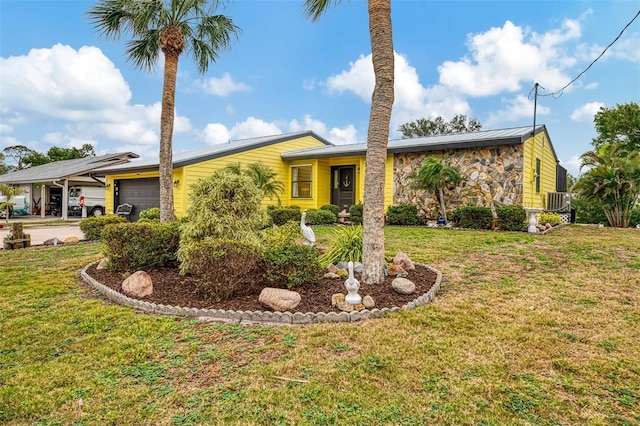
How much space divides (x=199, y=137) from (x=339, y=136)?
1008cm

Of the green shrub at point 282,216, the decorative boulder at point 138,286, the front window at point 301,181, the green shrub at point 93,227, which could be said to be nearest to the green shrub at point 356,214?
the green shrub at point 282,216

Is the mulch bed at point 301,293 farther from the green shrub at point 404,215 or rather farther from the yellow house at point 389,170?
the green shrub at point 404,215

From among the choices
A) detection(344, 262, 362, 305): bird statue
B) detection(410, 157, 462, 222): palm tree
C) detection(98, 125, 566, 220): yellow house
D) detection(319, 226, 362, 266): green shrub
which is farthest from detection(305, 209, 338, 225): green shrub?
detection(344, 262, 362, 305): bird statue

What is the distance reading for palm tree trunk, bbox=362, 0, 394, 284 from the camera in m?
4.31

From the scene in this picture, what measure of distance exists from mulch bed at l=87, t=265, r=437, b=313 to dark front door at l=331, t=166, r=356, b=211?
33.1ft

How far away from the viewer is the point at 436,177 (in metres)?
11.1

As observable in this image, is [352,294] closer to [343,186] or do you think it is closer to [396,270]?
[396,270]

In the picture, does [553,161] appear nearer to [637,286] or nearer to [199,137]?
[637,286]

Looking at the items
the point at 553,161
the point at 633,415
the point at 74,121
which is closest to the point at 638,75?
the point at 553,161

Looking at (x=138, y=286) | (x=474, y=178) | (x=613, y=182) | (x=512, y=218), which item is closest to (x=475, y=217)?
(x=512, y=218)

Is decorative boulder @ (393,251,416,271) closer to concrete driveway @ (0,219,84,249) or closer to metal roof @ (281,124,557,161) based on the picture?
metal roof @ (281,124,557,161)

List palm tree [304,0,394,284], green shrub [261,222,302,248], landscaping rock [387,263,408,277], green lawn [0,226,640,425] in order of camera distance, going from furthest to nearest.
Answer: landscaping rock [387,263,408,277]
green shrub [261,222,302,248]
palm tree [304,0,394,284]
green lawn [0,226,640,425]

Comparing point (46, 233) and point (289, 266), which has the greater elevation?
point (289, 266)

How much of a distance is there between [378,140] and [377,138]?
0.10 feet
